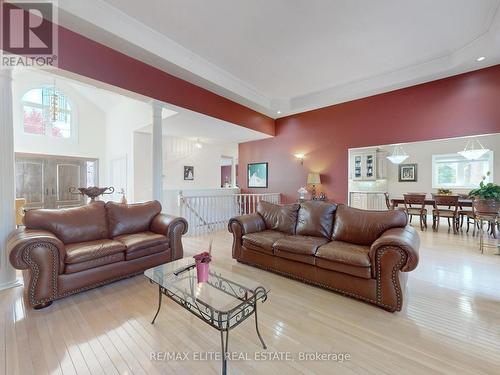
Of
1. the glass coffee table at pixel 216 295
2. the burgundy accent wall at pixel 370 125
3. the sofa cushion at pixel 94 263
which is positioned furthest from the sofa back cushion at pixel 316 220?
the burgundy accent wall at pixel 370 125

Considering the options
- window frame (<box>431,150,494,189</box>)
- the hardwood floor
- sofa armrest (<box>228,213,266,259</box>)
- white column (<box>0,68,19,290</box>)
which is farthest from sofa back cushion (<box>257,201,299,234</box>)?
window frame (<box>431,150,494,189</box>)

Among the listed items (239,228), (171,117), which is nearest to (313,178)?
(239,228)

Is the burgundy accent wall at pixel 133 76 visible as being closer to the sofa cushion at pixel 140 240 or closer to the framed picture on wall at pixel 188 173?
the sofa cushion at pixel 140 240

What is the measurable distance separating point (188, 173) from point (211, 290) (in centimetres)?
627

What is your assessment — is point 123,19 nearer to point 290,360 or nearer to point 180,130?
point 180,130

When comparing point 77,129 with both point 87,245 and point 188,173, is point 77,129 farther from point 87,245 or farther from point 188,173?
point 87,245

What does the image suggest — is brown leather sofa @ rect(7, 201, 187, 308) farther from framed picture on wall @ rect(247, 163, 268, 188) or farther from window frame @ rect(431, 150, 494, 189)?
window frame @ rect(431, 150, 494, 189)

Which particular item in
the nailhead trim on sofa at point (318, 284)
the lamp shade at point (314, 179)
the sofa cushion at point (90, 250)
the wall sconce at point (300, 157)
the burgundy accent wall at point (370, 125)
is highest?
the burgundy accent wall at point (370, 125)

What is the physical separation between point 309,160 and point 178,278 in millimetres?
4957

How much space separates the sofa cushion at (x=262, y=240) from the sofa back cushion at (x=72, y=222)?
2.00 meters

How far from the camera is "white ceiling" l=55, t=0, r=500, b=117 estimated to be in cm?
274

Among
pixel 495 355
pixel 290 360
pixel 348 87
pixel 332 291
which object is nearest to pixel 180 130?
pixel 348 87

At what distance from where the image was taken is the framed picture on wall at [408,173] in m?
7.42

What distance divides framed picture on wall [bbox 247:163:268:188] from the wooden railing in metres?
0.76
